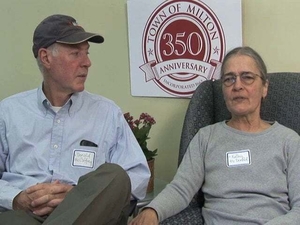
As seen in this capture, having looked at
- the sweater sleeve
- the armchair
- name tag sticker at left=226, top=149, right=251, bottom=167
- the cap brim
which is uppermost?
the cap brim

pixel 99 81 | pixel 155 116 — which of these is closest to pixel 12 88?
pixel 99 81

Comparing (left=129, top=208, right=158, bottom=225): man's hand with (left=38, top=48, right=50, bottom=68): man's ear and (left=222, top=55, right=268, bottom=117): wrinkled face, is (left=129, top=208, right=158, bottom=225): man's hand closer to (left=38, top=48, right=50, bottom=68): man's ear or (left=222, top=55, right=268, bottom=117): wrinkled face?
(left=222, top=55, right=268, bottom=117): wrinkled face

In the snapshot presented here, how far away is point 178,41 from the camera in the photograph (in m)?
2.38

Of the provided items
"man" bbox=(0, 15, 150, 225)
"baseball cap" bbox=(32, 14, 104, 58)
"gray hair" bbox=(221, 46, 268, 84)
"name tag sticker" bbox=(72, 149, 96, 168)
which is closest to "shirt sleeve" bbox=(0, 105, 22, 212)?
"man" bbox=(0, 15, 150, 225)

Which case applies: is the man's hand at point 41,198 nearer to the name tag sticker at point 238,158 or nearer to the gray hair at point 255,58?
the name tag sticker at point 238,158

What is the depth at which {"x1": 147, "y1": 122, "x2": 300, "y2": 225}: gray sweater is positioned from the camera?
175 cm

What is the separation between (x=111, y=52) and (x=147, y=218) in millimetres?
1189

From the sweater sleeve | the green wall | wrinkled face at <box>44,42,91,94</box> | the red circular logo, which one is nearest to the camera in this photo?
the sweater sleeve

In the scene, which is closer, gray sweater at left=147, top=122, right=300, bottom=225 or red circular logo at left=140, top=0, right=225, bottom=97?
gray sweater at left=147, top=122, right=300, bottom=225

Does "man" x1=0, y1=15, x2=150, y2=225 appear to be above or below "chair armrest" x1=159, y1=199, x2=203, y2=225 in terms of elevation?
above

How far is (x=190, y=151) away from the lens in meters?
1.94

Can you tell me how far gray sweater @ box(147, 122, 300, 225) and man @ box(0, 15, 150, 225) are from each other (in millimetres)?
173

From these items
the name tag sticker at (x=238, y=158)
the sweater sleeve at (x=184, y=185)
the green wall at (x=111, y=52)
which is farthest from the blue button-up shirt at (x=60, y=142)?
the green wall at (x=111, y=52)

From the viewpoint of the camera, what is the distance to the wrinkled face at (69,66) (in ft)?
6.18
